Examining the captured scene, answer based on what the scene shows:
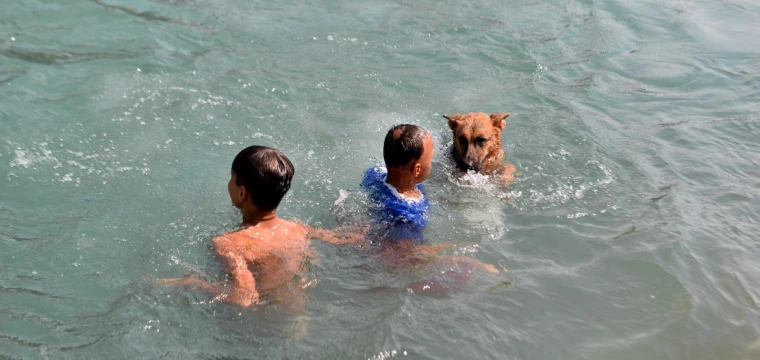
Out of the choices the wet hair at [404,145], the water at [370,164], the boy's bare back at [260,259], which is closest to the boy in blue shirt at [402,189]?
the wet hair at [404,145]

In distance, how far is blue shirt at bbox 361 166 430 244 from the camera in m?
5.48

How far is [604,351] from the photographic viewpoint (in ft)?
14.9

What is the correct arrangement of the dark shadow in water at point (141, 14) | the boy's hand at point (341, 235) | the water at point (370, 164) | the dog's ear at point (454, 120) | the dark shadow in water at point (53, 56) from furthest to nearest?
the dark shadow in water at point (141, 14), the dark shadow in water at point (53, 56), the dog's ear at point (454, 120), the boy's hand at point (341, 235), the water at point (370, 164)

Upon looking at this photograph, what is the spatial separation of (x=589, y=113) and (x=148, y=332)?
645 centimetres

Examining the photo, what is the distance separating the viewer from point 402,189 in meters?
5.61

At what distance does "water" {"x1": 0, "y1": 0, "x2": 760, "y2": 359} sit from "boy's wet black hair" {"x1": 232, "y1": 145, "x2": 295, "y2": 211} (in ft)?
2.27

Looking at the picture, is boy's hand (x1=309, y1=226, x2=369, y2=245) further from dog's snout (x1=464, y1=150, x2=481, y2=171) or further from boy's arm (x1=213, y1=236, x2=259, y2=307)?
dog's snout (x1=464, y1=150, x2=481, y2=171)

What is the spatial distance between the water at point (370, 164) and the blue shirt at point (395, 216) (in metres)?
0.23

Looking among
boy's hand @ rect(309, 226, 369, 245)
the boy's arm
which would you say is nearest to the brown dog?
boy's hand @ rect(309, 226, 369, 245)

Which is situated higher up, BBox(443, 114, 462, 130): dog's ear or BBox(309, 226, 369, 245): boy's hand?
BBox(443, 114, 462, 130): dog's ear

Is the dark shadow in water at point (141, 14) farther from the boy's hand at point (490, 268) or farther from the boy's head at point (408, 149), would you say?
the boy's hand at point (490, 268)

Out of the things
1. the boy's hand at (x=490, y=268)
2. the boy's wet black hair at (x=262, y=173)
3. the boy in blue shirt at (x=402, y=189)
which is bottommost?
the boy's hand at (x=490, y=268)

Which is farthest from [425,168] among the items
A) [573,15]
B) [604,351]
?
[573,15]

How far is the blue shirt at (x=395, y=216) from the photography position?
548cm
